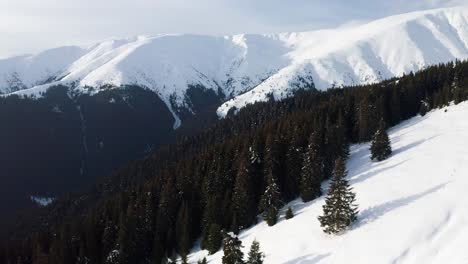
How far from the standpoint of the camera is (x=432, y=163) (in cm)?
5644

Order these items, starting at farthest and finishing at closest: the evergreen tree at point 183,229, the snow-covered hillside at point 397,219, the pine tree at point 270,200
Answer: the evergreen tree at point 183,229 → the pine tree at point 270,200 → the snow-covered hillside at point 397,219

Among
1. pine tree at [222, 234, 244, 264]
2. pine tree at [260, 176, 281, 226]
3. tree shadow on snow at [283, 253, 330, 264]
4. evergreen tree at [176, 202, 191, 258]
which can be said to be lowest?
evergreen tree at [176, 202, 191, 258]

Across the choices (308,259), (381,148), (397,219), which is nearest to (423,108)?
(381,148)

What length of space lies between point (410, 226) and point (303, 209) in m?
21.7

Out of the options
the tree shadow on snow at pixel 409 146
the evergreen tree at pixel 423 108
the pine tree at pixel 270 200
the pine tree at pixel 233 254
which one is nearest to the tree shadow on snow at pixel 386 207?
the pine tree at pixel 233 254

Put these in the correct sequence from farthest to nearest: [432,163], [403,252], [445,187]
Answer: [432,163] < [445,187] < [403,252]

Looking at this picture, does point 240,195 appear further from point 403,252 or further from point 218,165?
point 403,252

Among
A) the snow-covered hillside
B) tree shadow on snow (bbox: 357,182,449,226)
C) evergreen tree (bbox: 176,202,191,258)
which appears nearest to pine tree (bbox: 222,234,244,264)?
the snow-covered hillside

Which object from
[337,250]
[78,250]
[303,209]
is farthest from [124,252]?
[337,250]

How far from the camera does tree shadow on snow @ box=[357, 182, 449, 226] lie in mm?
44572

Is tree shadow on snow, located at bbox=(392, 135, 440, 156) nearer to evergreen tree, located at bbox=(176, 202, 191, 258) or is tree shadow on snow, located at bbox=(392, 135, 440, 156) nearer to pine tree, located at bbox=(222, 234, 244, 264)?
evergreen tree, located at bbox=(176, 202, 191, 258)

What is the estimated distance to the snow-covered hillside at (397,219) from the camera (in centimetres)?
3603

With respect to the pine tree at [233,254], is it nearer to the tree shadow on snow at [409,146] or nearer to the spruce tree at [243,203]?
the spruce tree at [243,203]

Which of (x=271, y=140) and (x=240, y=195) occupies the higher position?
(x=271, y=140)
